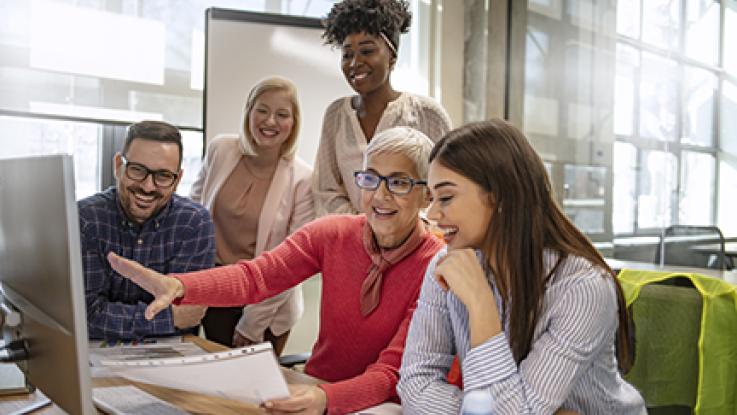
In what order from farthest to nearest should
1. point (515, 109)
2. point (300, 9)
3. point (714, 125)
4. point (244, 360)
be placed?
point (515, 109) → point (300, 9) → point (714, 125) → point (244, 360)

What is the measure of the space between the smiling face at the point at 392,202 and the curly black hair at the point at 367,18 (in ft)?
2.88

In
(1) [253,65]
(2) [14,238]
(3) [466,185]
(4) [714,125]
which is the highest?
(1) [253,65]

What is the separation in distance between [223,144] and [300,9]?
72.6 inches

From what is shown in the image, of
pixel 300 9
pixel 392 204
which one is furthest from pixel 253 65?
pixel 392 204

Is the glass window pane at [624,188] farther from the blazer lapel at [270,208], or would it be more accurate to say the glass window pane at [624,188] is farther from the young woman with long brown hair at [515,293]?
the young woman with long brown hair at [515,293]

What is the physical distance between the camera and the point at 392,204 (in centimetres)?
156

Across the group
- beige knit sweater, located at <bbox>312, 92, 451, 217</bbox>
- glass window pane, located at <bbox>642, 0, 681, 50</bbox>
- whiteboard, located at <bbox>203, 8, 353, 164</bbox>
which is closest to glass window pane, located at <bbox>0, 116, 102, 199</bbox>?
whiteboard, located at <bbox>203, 8, 353, 164</bbox>

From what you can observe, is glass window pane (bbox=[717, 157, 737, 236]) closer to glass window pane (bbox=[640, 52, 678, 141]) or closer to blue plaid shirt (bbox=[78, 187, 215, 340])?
glass window pane (bbox=[640, 52, 678, 141])

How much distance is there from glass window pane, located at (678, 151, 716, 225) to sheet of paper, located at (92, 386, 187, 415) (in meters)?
3.18

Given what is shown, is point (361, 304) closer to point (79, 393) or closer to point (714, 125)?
point (79, 393)

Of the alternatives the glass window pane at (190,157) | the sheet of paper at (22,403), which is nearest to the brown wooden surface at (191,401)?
the sheet of paper at (22,403)

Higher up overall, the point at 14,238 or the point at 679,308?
the point at 14,238

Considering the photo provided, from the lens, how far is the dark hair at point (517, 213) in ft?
3.90

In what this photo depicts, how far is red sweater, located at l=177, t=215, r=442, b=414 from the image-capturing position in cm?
155
